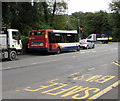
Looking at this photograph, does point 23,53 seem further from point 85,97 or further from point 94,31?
point 94,31

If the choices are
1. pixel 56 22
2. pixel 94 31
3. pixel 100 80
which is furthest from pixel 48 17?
pixel 94 31

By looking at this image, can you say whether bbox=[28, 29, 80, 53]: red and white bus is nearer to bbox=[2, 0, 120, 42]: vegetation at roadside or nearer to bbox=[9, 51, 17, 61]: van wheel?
bbox=[2, 0, 120, 42]: vegetation at roadside

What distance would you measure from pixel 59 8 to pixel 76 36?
12873 millimetres

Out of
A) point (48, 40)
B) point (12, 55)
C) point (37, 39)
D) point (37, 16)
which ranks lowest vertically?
point (12, 55)

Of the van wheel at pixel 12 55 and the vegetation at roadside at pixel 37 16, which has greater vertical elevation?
the vegetation at roadside at pixel 37 16

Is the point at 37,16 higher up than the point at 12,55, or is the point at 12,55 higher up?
the point at 37,16

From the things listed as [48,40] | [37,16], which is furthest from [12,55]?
[37,16]

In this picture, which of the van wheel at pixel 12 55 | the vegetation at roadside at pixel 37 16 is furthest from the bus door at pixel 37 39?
the van wheel at pixel 12 55

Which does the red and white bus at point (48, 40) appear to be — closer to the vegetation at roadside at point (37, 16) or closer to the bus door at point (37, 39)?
the bus door at point (37, 39)

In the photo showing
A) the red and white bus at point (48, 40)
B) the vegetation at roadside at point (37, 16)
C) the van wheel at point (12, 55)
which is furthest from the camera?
the red and white bus at point (48, 40)

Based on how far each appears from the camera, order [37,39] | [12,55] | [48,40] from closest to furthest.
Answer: [12,55] < [48,40] < [37,39]

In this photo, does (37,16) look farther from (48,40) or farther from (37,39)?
(48,40)

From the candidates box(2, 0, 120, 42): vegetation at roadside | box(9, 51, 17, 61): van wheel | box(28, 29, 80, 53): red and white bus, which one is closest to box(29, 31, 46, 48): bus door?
box(28, 29, 80, 53): red and white bus

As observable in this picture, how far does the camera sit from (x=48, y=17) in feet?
124
